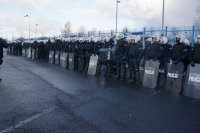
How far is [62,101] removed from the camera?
1018cm

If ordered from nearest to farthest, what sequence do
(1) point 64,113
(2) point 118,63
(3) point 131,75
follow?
(1) point 64,113 < (3) point 131,75 < (2) point 118,63

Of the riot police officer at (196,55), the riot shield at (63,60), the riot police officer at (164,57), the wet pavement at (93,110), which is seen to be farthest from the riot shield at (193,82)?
the riot shield at (63,60)

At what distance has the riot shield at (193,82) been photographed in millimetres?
11773

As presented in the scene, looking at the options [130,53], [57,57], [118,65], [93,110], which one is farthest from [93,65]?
[93,110]

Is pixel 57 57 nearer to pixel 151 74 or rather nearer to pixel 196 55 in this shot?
pixel 151 74

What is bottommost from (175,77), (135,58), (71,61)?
(71,61)

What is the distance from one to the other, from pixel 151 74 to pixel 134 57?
→ 1.80 meters

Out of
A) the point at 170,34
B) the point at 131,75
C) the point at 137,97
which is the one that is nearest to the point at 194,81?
the point at 137,97

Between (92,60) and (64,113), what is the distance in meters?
11.2

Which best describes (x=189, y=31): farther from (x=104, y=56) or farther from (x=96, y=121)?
(x=96, y=121)

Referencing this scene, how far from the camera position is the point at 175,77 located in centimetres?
1300

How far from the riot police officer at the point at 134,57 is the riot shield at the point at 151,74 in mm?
999

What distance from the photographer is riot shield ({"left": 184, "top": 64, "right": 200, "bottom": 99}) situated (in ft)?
38.6

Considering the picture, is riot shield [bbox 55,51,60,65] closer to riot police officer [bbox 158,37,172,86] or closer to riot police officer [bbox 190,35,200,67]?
riot police officer [bbox 158,37,172,86]
